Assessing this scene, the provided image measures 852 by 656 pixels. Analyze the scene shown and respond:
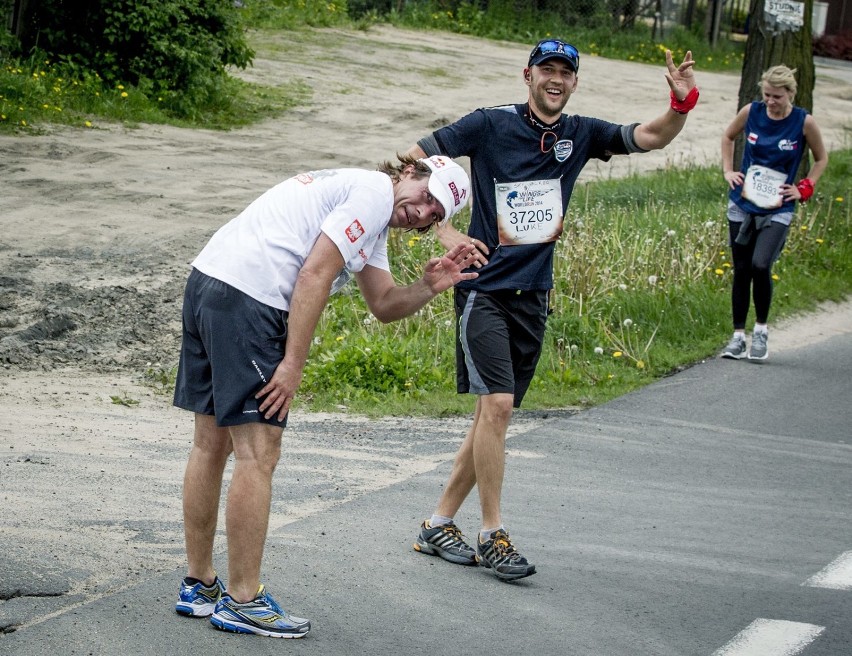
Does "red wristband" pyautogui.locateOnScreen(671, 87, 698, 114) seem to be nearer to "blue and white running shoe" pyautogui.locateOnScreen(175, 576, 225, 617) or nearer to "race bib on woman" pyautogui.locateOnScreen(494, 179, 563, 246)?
"race bib on woman" pyautogui.locateOnScreen(494, 179, 563, 246)

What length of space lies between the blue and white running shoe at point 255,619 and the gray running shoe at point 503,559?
3.47 feet

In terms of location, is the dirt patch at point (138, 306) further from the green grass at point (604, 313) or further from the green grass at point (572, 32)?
the green grass at point (572, 32)

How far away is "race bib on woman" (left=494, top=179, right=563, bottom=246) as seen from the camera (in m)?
5.77

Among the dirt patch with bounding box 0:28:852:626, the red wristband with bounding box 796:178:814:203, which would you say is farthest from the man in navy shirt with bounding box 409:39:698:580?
the red wristband with bounding box 796:178:814:203

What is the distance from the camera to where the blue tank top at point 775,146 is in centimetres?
983

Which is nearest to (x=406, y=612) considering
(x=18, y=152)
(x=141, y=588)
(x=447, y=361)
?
(x=141, y=588)

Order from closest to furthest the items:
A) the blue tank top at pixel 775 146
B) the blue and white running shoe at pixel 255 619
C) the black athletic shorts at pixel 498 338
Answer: the blue and white running shoe at pixel 255 619, the black athletic shorts at pixel 498 338, the blue tank top at pixel 775 146

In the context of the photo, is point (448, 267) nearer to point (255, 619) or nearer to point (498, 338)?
point (498, 338)

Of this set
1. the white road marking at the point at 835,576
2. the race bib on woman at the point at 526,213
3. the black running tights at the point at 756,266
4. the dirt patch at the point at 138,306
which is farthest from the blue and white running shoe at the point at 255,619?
the black running tights at the point at 756,266

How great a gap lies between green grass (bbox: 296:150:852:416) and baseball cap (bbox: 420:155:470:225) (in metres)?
3.92

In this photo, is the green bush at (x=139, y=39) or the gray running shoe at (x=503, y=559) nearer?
the gray running shoe at (x=503, y=559)

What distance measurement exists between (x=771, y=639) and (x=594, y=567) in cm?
93

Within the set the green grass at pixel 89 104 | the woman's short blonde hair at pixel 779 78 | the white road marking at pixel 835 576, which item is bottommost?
the white road marking at pixel 835 576

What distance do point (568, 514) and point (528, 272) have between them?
Answer: 4.47 feet
